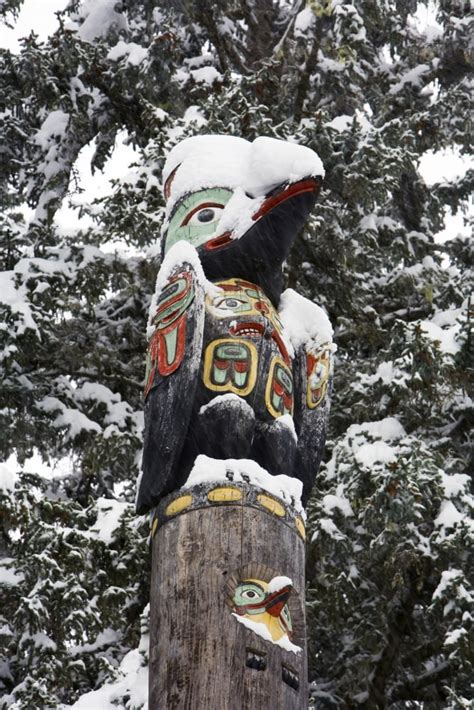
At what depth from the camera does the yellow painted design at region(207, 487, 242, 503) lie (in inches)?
183

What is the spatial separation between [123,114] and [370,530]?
4409 millimetres

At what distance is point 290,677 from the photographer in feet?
14.1

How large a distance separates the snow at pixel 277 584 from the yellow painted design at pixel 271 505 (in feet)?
1.08

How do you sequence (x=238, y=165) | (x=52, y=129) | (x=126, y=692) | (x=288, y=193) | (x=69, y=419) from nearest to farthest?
(x=288, y=193) → (x=238, y=165) → (x=126, y=692) → (x=69, y=419) → (x=52, y=129)

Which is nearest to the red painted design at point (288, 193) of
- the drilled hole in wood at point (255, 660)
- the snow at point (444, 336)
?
the drilled hole in wood at point (255, 660)

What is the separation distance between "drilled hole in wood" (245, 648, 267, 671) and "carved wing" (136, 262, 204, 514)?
2.70 ft

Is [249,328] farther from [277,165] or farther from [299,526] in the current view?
[299,526]

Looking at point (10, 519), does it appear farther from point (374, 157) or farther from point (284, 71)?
point (284, 71)

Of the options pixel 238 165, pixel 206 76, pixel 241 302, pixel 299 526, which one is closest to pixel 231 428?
pixel 299 526

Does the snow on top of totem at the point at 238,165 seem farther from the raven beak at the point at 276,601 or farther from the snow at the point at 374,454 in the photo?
the snow at the point at 374,454

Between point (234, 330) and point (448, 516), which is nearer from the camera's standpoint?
point (234, 330)

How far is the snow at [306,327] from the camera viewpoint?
5.63 m

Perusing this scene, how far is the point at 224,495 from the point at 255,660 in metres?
0.69

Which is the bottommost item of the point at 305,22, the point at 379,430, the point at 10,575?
the point at 10,575
